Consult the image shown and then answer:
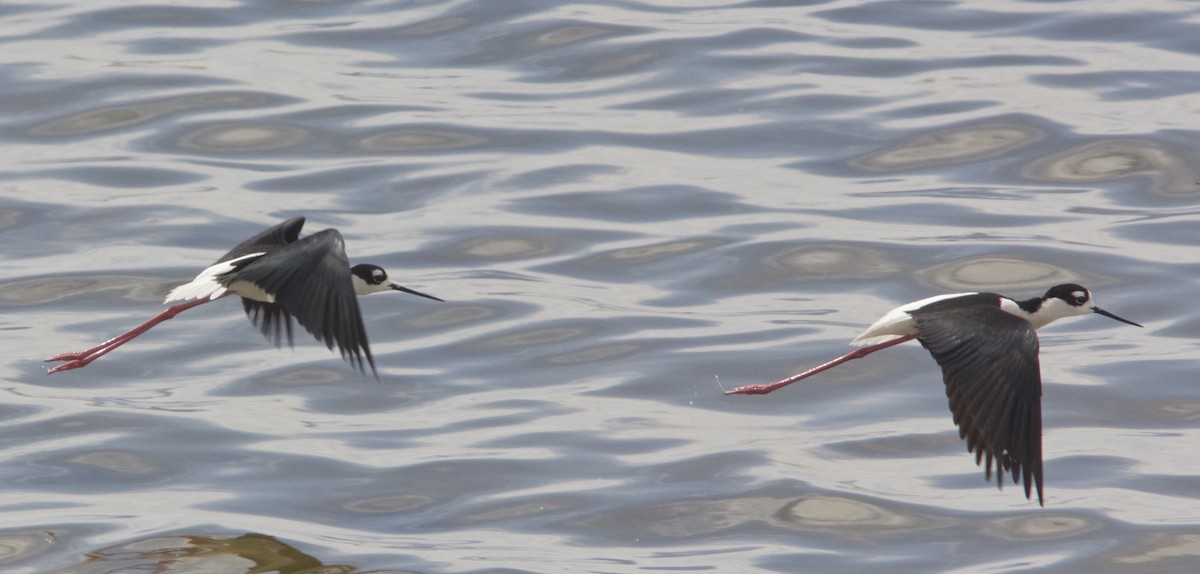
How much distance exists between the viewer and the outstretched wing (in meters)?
6.79

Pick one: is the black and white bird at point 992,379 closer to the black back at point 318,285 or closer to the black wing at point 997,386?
the black wing at point 997,386

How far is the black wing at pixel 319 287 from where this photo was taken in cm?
679

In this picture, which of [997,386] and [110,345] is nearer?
[997,386]

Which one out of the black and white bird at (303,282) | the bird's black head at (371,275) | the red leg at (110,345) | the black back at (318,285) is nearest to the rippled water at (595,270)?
the red leg at (110,345)

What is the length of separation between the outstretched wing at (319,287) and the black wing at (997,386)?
7.00ft

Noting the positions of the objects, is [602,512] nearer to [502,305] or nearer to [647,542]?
→ [647,542]

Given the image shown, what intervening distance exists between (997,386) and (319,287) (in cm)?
249

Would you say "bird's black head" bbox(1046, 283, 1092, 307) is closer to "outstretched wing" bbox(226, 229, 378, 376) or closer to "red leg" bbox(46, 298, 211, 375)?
"outstretched wing" bbox(226, 229, 378, 376)

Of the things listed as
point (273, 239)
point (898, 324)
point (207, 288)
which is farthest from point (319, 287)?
point (898, 324)

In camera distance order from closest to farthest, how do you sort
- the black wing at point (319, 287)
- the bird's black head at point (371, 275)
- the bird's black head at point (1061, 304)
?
the black wing at point (319, 287)
the bird's black head at point (1061, 304)
the bird's black head at point (371, 275)

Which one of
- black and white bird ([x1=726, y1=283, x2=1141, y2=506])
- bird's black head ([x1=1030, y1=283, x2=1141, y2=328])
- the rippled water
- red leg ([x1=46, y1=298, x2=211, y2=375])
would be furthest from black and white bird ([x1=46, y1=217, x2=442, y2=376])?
bird's black head ([x1=1030, y1=283, x2=1141, y2=328])

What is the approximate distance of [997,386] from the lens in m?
6.72

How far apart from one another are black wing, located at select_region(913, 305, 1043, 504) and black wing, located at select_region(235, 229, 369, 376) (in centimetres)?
213

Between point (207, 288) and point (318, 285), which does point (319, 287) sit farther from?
point (207, 288)
